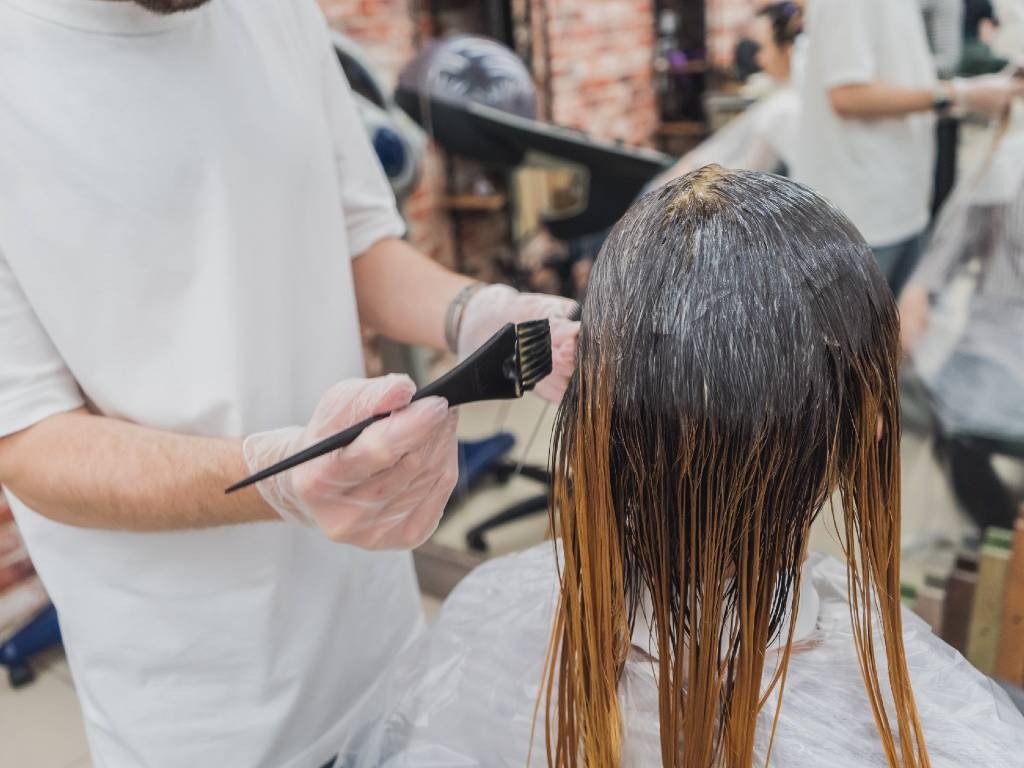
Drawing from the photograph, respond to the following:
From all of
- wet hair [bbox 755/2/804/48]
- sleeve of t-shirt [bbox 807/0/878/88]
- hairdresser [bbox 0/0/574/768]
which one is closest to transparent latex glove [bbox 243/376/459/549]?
hairdresser [bbox 0/0/574/768]

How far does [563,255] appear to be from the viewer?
8.23 ft

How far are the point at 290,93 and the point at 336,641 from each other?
2.18 feet

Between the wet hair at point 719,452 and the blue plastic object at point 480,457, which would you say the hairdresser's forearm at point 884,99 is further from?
the wet hair at point 719,452

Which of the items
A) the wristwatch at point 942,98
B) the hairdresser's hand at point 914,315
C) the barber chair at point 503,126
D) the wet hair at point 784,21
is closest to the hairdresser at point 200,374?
the barber chair at point 503,126

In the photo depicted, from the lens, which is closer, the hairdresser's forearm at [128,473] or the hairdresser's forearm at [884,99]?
the hairdresser's forearm at [128,473]

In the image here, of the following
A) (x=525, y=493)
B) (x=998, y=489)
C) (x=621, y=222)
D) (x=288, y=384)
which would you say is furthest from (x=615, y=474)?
(x=525, y=493)

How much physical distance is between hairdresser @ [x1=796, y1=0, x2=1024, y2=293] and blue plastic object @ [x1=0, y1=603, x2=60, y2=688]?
80.3 inches

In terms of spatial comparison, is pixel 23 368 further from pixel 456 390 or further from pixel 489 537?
pixel 489 537

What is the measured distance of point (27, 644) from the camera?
1.85 m

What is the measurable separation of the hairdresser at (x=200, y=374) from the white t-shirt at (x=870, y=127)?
1279 mm

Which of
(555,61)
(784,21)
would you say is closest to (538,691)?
(555,61)

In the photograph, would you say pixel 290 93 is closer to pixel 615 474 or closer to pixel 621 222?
pixel 621 222

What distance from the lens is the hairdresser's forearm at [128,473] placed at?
76 cm

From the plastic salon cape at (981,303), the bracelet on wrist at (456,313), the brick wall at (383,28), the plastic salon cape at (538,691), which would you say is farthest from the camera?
the brick wall at (383,28)
